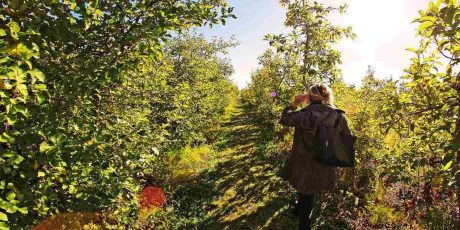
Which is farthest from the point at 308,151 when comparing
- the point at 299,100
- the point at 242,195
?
the point at 242,195

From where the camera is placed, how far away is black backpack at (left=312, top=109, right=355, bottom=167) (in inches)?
217

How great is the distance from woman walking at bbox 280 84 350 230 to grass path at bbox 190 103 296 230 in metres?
1.44

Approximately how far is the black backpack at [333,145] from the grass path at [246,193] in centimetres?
213

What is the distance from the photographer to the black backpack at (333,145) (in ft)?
18.1

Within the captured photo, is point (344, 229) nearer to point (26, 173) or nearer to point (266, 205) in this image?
point (266, 205)

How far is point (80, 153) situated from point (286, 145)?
9.73 m

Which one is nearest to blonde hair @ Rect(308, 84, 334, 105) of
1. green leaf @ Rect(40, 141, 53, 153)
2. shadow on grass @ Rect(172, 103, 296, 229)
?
shadow on grass @ Rect(172, 103, 296, 229)

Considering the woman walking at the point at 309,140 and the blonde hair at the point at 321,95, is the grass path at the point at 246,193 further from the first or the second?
the blonde hair at the point at 321,95

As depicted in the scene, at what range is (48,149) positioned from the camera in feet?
11.7

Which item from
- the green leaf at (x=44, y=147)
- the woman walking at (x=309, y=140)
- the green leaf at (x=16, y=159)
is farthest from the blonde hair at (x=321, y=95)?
the green leaf at (x=16, y=159)

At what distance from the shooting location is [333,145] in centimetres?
559

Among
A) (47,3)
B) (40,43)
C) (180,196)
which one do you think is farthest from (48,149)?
(180,196)

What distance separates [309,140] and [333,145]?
0.40 meters

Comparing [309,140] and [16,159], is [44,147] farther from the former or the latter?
[309,140]
